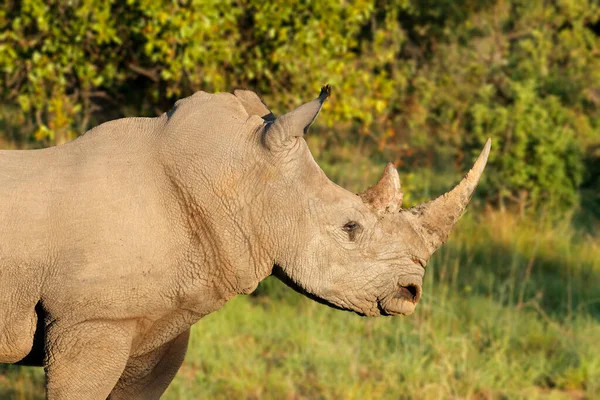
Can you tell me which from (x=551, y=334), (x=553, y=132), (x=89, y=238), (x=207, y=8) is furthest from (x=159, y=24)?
→ (x=553, y=132)

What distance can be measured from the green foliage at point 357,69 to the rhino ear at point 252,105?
320 centimetres

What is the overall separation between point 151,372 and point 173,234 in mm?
749

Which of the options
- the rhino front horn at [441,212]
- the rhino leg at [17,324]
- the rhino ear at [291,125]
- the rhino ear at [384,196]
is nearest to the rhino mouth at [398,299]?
the rhino front horn at [441,212]

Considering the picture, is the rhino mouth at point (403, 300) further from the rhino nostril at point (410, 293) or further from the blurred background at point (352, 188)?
the blurred background at point (352, 188)

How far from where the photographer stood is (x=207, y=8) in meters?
7.27

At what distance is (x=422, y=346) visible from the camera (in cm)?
673

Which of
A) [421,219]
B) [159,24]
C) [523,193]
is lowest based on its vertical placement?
[523,193]

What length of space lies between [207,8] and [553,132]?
4724 mm

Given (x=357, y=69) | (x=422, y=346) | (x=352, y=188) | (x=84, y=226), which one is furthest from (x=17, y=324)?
(x=357, y=69)

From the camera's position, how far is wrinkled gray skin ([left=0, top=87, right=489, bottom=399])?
3525 mm

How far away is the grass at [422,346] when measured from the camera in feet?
20.6

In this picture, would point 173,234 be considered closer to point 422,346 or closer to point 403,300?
point 403,300

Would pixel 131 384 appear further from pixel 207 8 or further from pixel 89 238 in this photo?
pixel 207 8

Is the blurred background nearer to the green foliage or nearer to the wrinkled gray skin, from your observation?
the green foliage
